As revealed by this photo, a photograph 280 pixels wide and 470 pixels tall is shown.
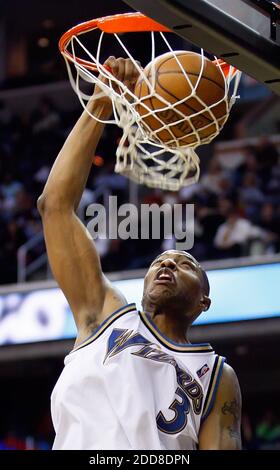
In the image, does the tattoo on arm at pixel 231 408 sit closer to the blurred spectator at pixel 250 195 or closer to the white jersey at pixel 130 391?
the white jersey at pixel 130 391

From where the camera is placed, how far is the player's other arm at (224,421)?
3.82 m

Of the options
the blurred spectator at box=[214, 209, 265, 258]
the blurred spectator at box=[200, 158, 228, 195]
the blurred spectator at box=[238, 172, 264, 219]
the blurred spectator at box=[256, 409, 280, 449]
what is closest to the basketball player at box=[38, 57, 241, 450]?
the blurred spectator at box=[256, 409, 280, 449]

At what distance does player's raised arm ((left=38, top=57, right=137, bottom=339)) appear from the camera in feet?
13.0

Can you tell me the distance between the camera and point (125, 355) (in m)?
3.78

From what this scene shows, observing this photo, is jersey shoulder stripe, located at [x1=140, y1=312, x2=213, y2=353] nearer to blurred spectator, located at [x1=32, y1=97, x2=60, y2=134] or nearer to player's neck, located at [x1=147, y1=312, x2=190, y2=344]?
player's neck, located at [x1=147, y1=312, x2=190, y2=344]

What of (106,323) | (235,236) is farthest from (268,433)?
(106,323)

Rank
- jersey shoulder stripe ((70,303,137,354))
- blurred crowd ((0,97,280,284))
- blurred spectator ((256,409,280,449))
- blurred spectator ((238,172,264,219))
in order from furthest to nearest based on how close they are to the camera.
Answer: blurred spectator ((238,172,264,219)), blurred crowd ((0,97,280,284)), blurred spectator ((256,409,280,449)), jersey shoulder stripe ((70,303,137,354))

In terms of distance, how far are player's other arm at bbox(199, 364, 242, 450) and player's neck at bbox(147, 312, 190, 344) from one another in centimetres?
21

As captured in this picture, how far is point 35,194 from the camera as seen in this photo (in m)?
13.2

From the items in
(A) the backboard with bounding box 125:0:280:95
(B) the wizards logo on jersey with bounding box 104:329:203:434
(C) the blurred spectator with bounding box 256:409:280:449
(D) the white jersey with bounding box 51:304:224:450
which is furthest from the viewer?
(C) the blurred spectator with bounding box 256:409:280:449

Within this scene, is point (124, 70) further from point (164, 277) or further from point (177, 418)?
point (177, 418)

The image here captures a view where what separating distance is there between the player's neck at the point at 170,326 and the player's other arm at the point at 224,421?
209 mm

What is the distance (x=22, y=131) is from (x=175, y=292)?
10.9 meters

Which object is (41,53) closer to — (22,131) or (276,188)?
(22,131)
